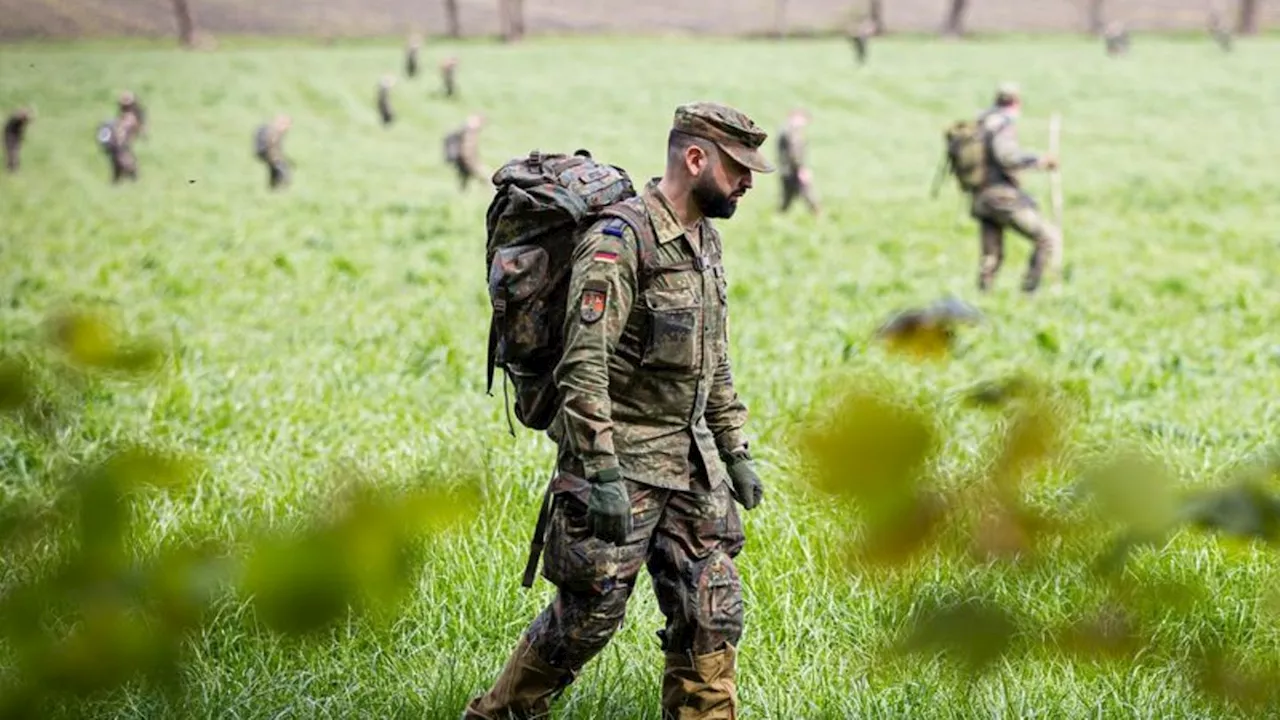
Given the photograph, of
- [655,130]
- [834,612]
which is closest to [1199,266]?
[834,612]

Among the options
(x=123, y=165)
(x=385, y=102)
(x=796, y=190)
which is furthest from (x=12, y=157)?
(x=796, y=190)

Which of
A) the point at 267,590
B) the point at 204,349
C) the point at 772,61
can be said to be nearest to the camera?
the point at 267,590

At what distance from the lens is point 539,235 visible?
3986 millimetres

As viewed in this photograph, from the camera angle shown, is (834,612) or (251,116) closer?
(834,612)

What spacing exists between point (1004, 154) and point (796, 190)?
8753 mm

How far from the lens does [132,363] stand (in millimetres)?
1686

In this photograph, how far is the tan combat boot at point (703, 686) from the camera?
4.11 meters

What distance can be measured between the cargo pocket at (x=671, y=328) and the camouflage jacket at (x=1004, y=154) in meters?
10.6

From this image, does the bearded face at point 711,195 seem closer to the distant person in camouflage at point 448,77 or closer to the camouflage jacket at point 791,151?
the camouflage jacket at point 791,151

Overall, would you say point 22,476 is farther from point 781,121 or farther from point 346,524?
point 781,121

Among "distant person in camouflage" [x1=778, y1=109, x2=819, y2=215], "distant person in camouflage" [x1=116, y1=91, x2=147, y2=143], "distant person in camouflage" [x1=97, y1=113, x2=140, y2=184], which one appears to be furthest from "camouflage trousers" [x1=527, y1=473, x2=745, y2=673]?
"distant person in camouflage" [x1=116, y1=91, x2=147, y2=143]

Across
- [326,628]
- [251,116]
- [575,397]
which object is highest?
[326,628]

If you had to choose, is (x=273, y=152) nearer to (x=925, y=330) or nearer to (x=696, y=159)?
(x=696, y=159)

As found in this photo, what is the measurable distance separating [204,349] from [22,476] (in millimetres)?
4102
